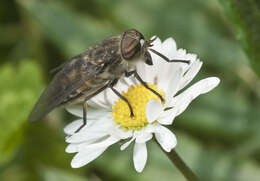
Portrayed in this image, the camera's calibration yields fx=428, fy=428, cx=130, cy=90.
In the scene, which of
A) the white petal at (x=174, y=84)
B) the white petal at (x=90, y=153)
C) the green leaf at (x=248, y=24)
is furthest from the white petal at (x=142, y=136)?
the green leaf at (x=248, y=24)

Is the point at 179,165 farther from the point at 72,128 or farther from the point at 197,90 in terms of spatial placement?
the point at 72,128

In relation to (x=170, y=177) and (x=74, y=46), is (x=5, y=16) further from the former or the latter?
(x=170, y=177)

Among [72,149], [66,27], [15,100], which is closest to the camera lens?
[72,149]

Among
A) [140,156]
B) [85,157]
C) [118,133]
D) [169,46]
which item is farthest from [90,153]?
[169,46]

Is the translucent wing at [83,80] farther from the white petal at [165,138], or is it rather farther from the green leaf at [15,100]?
the green leaf at [15,100]

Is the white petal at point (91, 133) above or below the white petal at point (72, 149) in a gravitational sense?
above

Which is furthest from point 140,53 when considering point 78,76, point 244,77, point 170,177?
point 244,77
